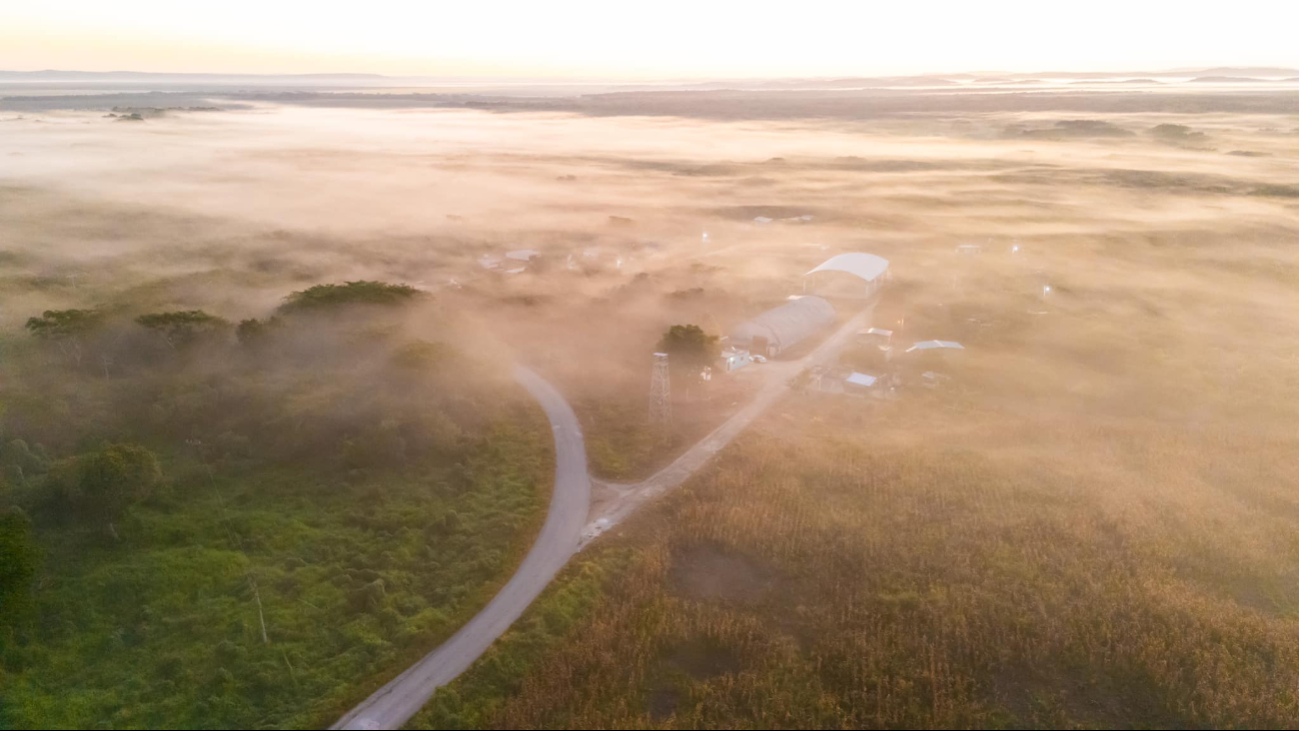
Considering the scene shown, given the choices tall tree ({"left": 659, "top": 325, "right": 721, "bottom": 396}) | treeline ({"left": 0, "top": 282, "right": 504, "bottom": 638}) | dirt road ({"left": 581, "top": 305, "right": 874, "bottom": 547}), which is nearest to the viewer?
treeline ({"left": 0, "top": 282, "right": 504, "bottom": 638})

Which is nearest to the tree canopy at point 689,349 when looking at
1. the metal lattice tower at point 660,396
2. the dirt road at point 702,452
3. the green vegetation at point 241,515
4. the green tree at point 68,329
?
the metal lattice tower at point 660,396

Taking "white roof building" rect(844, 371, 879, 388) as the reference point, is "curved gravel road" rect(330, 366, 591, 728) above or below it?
below

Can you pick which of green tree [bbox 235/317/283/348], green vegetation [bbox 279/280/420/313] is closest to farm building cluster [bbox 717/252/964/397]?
green vegetation [bbox 279/280/420/313]

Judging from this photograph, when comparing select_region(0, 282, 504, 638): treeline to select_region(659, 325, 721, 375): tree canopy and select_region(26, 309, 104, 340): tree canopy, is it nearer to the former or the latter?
select_region(26, 309, 104, 340): tree canopy

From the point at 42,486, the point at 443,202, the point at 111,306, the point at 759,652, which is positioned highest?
the point at 443,202

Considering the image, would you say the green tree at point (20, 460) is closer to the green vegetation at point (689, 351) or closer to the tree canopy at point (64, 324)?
the tree canopy at point (64, 324)

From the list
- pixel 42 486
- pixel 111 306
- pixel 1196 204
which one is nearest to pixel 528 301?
pixel 111 306

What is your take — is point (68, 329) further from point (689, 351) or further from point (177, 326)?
point (689, 351)

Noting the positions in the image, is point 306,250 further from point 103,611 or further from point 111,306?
point 103,611
